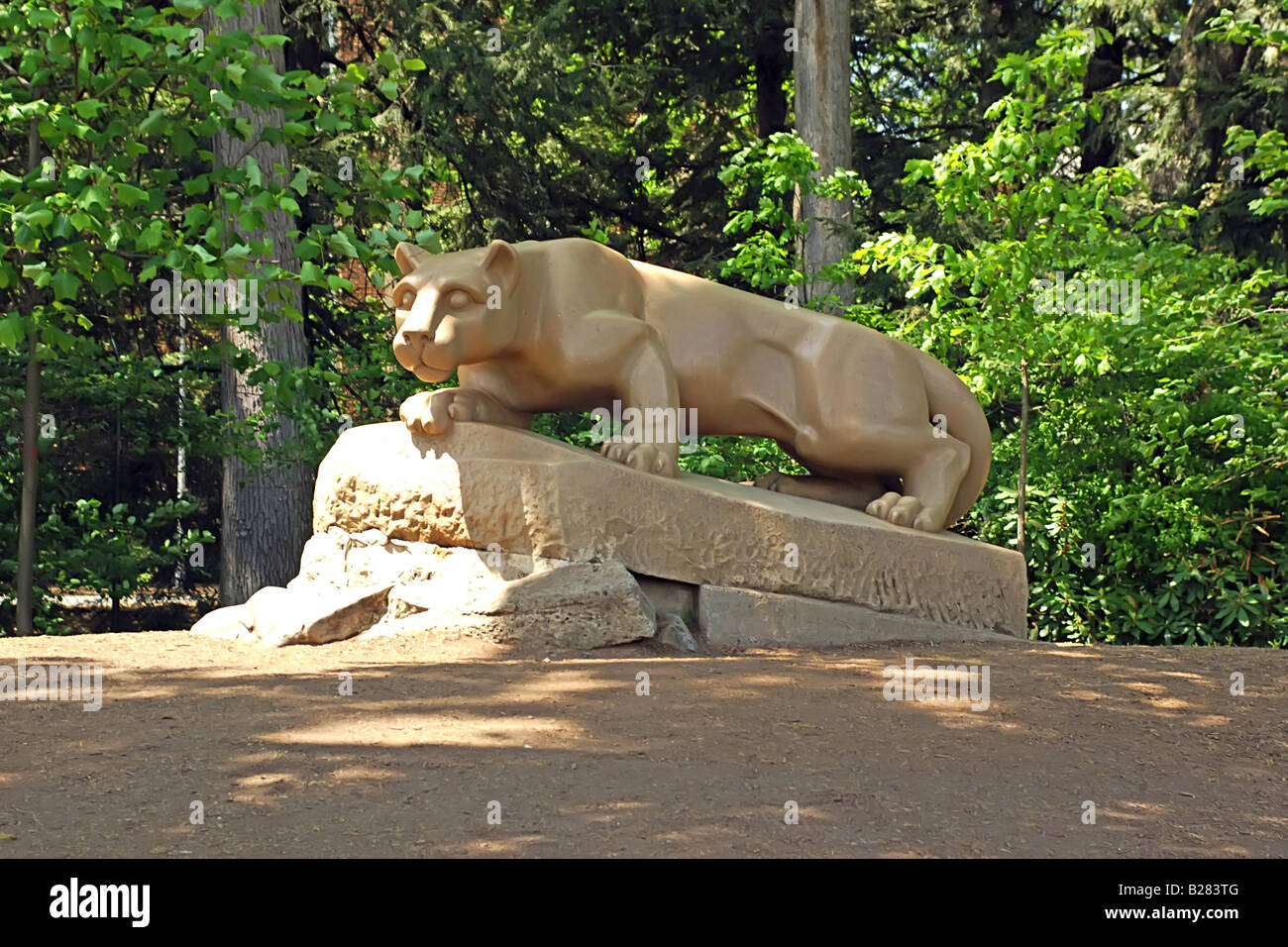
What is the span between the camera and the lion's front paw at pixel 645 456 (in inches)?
263

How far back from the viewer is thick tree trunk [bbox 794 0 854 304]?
12328mm

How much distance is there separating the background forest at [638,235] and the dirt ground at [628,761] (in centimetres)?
215

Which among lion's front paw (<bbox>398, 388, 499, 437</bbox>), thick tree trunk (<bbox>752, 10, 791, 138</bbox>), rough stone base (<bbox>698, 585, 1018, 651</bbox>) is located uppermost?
thick tree trunk (<bbox>752, 10, 791, 138</bbox>)

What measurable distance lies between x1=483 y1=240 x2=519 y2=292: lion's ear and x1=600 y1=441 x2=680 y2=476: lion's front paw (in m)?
1.06

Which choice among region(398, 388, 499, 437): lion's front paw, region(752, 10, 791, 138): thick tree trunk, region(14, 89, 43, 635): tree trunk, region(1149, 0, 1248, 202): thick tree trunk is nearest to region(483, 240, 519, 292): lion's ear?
region(398, 388, 499, 437): lion's front paw

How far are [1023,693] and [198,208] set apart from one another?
4.50 metres

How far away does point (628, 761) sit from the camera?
3.95 metres

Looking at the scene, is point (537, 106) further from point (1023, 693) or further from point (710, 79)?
point (1023, 693)

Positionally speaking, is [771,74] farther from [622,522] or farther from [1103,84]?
[622,522]

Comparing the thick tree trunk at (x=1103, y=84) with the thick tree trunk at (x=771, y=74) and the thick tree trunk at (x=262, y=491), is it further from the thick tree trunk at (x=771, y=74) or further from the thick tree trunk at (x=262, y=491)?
the thick tree trunk at (x=262, y=491)

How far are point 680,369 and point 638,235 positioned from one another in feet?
28.4

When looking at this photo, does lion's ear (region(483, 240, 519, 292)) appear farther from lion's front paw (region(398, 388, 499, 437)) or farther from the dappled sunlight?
the dappled sunlight

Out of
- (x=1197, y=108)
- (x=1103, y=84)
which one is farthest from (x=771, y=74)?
(x=1197, y=108)

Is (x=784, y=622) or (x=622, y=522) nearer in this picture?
(x=622, y=522)
